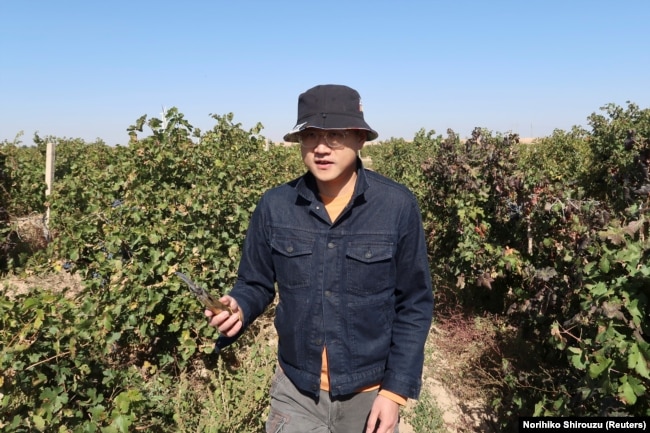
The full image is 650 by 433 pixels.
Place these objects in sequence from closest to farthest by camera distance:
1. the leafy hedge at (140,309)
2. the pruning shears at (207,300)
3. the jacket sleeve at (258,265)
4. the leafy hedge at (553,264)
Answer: the pruning shears at (207,300)
the jacket sleeve at (258,265)
the leafy hedge at (553,264)
the leafy hedge at (140,309)

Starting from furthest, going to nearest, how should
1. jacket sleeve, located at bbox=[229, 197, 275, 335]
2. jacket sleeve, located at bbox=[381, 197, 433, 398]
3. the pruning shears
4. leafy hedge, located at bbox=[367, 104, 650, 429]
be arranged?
leafy hedge, located at bbox=[367, 104, 650, 429] → jacket sleeve, located at bbox=[229, 197, 275, 335] → jacket sleeve, located at bbox=[381, 197, 433, 398] → the pruning shears

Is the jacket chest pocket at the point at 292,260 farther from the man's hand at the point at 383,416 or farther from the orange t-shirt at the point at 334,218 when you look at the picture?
the man's hand at the point at 383,416

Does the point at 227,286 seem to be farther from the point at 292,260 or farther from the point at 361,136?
the point at 361,136

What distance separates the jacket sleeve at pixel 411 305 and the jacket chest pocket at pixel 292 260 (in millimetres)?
371

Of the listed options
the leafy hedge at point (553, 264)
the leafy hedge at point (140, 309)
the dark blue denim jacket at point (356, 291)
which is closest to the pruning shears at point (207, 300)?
the dark blue denim jacket at point (356, 291)

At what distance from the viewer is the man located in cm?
173

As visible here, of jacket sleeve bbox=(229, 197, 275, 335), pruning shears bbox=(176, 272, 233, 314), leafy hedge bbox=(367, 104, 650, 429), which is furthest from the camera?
leafy hedge bbox=(367, 104, 650, 429)

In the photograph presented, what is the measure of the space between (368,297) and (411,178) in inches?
233

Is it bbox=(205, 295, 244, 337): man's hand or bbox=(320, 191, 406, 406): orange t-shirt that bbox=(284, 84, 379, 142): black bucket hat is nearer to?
bbox=(320, 191, 406, 406): orange t-shirt

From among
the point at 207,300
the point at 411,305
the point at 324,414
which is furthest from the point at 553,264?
the point at 207,300

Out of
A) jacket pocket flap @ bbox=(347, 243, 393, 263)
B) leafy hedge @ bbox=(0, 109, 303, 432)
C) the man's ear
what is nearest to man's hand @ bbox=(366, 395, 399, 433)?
jacket pocket flap @ bbox=(347, 243, 393, 263)

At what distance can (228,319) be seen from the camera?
1698mm

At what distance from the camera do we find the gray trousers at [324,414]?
1799mm

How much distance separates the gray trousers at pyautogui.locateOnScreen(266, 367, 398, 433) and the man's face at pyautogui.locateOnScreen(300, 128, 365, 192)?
0.88 m
